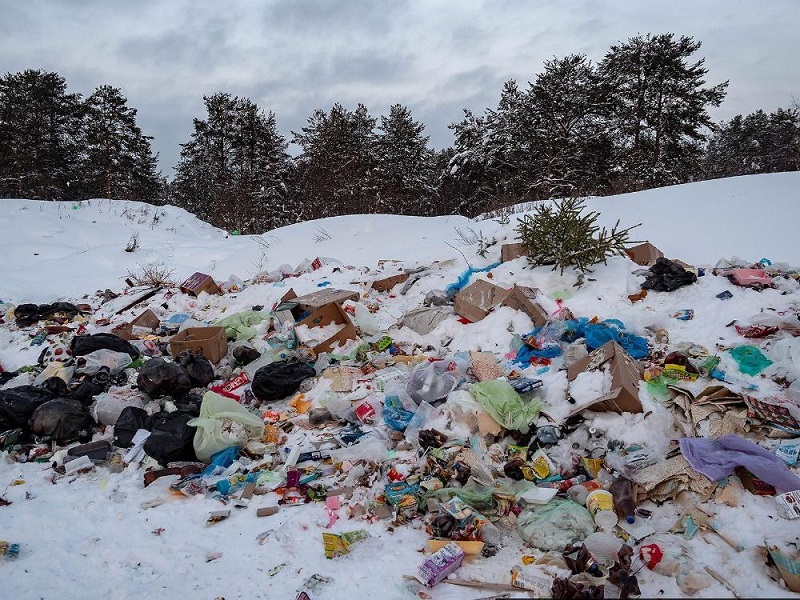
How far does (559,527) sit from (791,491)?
1.15 m

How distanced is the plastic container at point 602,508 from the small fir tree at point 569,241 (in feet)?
10.3

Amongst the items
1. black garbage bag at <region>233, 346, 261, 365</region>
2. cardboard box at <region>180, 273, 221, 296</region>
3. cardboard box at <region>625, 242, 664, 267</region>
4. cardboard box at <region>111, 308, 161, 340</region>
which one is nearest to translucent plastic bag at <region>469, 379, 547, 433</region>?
black garbage bag at <region>233, 346, 261, 365</region>

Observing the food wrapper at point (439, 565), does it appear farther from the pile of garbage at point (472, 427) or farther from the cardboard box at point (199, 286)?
the cardboard box at point (199, 286)

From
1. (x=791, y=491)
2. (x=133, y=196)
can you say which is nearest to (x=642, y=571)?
(x=791, y=491)

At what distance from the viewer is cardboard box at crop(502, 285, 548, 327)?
4336mm

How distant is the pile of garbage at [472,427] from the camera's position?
6.94ft

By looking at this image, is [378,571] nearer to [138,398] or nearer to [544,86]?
[138,398]

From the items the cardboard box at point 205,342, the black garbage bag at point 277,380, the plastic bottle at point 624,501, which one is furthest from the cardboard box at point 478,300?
the cardboard box at point 205,342

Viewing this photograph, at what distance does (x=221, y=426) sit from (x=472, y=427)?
6.40 feet

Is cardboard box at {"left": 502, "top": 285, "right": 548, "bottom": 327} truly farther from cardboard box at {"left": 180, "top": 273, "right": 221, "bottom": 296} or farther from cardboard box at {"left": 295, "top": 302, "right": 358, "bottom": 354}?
cardboard box at {"left": 180, "top": 273, "right": 221, "bottom": 296}

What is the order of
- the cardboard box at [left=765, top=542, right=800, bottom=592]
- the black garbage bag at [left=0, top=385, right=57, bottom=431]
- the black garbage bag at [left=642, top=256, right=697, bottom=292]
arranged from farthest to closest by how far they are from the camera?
the black garbage bag at [left=642, top=256, right=697, bottom=292] < the black garbage bag at [left=0, top=385, right=57, bottom=431] < the cardboard box at [left=765, top=542, right=800, bottom=592]

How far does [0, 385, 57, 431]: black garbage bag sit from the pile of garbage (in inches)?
0.6

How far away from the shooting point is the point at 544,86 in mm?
18328

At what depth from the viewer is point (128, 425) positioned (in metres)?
3.45
